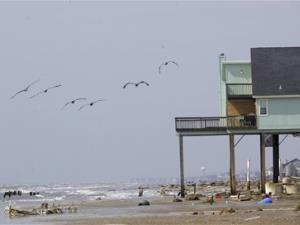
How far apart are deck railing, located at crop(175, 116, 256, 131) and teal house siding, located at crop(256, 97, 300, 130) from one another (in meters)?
1.30

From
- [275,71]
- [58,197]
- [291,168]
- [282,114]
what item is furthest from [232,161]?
[291,168]

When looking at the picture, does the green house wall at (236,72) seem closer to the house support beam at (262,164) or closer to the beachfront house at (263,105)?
the beachfront house at (263,105)

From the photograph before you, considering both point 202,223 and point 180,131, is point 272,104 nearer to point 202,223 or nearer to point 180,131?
point 180,131

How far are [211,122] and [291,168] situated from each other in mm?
47458

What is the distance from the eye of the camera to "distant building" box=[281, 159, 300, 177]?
97069 millimetres

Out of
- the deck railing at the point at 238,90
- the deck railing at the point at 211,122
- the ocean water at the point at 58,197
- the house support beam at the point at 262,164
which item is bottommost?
the ocean water at the point at 58,197

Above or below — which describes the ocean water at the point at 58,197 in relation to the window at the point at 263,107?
below

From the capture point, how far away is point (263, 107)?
→ 53.3m

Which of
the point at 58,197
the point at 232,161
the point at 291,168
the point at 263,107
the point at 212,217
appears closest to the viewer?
the point at 212,217

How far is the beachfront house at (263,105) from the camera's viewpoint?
52938mm

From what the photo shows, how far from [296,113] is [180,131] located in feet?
23.6

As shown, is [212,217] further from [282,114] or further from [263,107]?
[263,107]

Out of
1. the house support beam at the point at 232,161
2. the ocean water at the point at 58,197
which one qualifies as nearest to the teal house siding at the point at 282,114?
the house support beam at the point at 232,161

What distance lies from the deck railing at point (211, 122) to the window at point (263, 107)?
3.33ft
